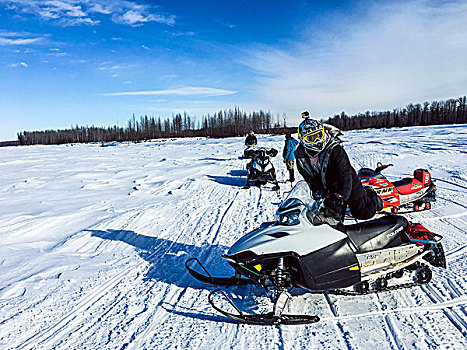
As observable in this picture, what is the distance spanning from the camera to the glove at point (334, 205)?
9.59ft

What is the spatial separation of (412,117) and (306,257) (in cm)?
9866

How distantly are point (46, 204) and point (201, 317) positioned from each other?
20.5 ft

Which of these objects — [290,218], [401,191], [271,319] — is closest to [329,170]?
[290,218]

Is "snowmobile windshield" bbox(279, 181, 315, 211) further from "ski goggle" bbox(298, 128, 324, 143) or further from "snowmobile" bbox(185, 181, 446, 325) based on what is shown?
"ski goggle" bbox(298, 128, 324, 143)

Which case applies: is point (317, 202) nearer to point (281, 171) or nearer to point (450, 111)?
point (281, 171)

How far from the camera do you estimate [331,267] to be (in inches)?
121

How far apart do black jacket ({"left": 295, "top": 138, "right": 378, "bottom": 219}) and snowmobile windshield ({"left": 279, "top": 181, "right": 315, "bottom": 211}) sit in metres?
0.10

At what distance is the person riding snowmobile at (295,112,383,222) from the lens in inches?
125

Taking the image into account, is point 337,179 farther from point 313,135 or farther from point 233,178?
point 233,178

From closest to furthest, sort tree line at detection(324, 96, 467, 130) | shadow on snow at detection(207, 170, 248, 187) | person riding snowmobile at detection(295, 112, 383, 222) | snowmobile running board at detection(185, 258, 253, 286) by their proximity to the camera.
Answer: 1. person riding snowmobile at detection(295, 112, 383, 222)
2. snowmobile running board at detection(185, 258, 253, 286)
3. shadow on snow at detection(207, 170, 248, 187)
4. tree line at detection(324, 96, 467, 130)

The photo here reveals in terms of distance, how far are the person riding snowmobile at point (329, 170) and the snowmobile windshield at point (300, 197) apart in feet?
0.28

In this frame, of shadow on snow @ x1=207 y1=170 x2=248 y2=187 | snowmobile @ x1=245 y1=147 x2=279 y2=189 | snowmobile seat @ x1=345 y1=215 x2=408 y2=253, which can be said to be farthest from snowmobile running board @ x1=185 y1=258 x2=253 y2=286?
shadow on snow @ x1=207 y1=170 x2=248 y2=187

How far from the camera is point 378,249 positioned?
133 inches

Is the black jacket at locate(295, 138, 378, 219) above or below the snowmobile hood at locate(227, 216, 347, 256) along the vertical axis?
above
